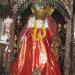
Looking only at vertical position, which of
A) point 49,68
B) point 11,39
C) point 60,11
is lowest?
point 49,68

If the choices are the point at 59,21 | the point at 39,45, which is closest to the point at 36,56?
the point at 39,45

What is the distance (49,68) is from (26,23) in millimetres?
811

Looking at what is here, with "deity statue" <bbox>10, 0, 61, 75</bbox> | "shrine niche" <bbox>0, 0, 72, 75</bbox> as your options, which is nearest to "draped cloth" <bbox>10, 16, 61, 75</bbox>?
"deity statue" <bbox>10, 0, 61, 75</bbox>

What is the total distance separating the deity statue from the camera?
6621mm

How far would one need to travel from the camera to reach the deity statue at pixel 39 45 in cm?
662

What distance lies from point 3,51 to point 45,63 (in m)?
0.70

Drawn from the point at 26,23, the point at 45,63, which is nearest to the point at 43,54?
the point at 45,63

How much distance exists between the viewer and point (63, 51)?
6.77 metres

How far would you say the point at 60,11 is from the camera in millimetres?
6723

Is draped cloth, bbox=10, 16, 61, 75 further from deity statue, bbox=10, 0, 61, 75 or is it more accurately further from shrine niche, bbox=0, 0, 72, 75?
shrine niche, bbox=0, 0, 72, 75

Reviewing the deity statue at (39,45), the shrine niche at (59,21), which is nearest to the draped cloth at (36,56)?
the deity statue at (39,45)

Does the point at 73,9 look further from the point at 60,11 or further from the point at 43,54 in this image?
the point at 43,54

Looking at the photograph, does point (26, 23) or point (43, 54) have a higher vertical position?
point (26, 23)

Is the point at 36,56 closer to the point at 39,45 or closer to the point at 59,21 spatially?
the point at 39,45
